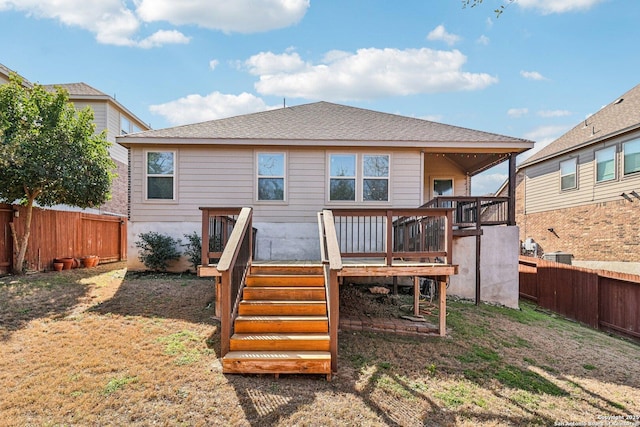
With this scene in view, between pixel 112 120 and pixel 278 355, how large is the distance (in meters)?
17.2

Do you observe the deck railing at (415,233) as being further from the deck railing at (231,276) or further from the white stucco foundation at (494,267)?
the white stucco foundation at (494,267)

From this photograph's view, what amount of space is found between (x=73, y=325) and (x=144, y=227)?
410 cm

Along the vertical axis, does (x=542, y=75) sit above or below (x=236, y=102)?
Result: below

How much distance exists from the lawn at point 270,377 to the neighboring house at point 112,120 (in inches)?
469

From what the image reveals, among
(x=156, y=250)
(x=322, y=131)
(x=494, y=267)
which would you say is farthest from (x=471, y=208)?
(x=156, y=250)

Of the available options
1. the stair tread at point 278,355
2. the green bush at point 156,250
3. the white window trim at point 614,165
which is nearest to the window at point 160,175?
the green bush at point 156,250

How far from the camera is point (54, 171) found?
26.8ft

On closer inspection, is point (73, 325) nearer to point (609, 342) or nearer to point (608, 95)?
point (609, 342)

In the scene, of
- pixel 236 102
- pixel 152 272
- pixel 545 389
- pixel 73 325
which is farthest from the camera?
pixel 236 102

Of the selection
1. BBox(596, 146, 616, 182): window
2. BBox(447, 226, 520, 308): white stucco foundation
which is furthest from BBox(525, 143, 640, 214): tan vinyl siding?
BBox(447, 226, 520, 308): white stucco foundation

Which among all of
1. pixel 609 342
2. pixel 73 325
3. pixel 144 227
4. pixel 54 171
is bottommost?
pixel 609 342

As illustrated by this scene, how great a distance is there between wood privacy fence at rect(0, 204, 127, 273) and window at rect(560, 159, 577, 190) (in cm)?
1814

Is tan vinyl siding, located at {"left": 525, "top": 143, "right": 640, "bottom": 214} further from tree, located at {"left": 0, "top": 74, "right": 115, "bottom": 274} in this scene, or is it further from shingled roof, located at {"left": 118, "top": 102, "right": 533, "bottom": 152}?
tree, located at {"left": 0, "top": 74, "right": 115, "bottom": 274}

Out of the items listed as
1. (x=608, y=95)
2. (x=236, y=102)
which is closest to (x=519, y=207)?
(x=608, y=95)
